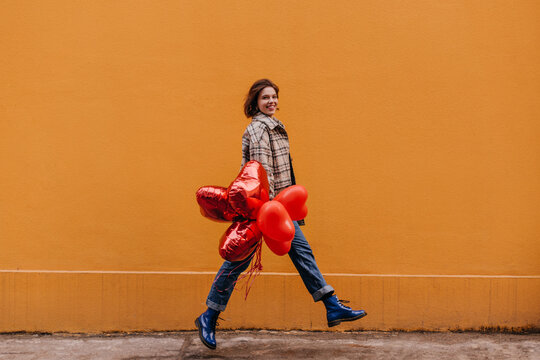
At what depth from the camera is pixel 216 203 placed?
304 centimetres

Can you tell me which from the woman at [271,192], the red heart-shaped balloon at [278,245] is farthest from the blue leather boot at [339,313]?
the red heart-shaped balloon at [278,245]

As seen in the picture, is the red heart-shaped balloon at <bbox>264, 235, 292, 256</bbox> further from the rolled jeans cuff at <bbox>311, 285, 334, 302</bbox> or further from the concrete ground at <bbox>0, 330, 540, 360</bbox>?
the concrete ground at <bbox>0, 330, 540, 360</bbox>

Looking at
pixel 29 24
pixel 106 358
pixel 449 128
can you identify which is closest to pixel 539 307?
pixel 449 128

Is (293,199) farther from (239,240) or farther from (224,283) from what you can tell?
(224,283)

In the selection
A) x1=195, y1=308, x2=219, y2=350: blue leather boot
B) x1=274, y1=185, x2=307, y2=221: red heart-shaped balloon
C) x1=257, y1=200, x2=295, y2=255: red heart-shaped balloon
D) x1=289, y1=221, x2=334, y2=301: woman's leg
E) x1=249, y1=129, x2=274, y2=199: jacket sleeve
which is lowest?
x1=195, y1=308, x2=219, y2=350: blue leather boot

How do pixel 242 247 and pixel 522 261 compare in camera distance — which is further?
pixel 522 261

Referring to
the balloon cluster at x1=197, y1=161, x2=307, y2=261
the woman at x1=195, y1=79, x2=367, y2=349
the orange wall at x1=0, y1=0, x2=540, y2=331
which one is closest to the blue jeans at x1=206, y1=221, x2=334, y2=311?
the woman at x1=195, y1=79, x2=367, y2=349

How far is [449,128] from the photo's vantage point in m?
3.93

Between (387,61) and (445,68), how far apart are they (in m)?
0.44

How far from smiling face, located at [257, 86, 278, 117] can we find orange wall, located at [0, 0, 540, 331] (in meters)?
0.56

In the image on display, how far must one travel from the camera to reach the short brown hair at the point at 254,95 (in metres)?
3.39

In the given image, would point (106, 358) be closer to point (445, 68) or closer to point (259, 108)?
point (259, 108)

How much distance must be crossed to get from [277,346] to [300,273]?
627 millimetres

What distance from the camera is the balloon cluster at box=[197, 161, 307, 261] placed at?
291 centimetres
